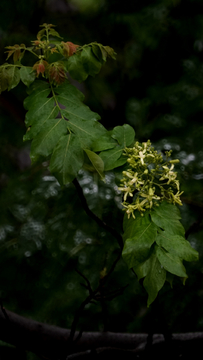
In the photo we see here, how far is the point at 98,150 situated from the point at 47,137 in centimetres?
18

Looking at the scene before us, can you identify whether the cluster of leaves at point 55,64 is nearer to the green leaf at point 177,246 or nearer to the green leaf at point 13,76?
the green leaf at point 13,76

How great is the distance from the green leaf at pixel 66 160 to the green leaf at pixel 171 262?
1.14ft

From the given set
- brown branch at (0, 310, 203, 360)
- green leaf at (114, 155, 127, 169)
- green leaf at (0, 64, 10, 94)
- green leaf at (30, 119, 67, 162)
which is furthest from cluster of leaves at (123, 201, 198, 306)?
brown branch at (0, 310, 203, 360)

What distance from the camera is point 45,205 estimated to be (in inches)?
95.2

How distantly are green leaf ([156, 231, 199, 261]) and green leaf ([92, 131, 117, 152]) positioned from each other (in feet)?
1.15

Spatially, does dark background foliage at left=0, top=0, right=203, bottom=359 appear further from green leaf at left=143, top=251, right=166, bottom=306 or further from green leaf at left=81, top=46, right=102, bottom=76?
green leaf at left=81, top=46, right=102, bottom=76

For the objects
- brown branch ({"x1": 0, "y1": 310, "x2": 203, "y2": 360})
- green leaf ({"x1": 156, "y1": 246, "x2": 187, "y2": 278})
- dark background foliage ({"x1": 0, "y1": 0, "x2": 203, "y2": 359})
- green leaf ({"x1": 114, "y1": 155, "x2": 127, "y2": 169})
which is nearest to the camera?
green leaf ({"x1": 156, "y1": 246, "x2": 187, "y2": 278})

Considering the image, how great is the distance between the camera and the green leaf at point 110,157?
44.4 inches

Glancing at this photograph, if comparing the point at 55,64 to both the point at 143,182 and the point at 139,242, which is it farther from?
the point at 139,242

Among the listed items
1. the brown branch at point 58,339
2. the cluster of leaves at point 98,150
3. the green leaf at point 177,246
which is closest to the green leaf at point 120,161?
the cluster of leaves at point 98,150

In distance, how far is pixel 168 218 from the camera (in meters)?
1.04

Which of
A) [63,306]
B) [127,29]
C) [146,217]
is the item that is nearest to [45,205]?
[63,306]

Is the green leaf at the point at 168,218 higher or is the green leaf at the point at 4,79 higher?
the green leaf at the point at 4,79

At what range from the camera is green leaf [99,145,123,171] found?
113cm
